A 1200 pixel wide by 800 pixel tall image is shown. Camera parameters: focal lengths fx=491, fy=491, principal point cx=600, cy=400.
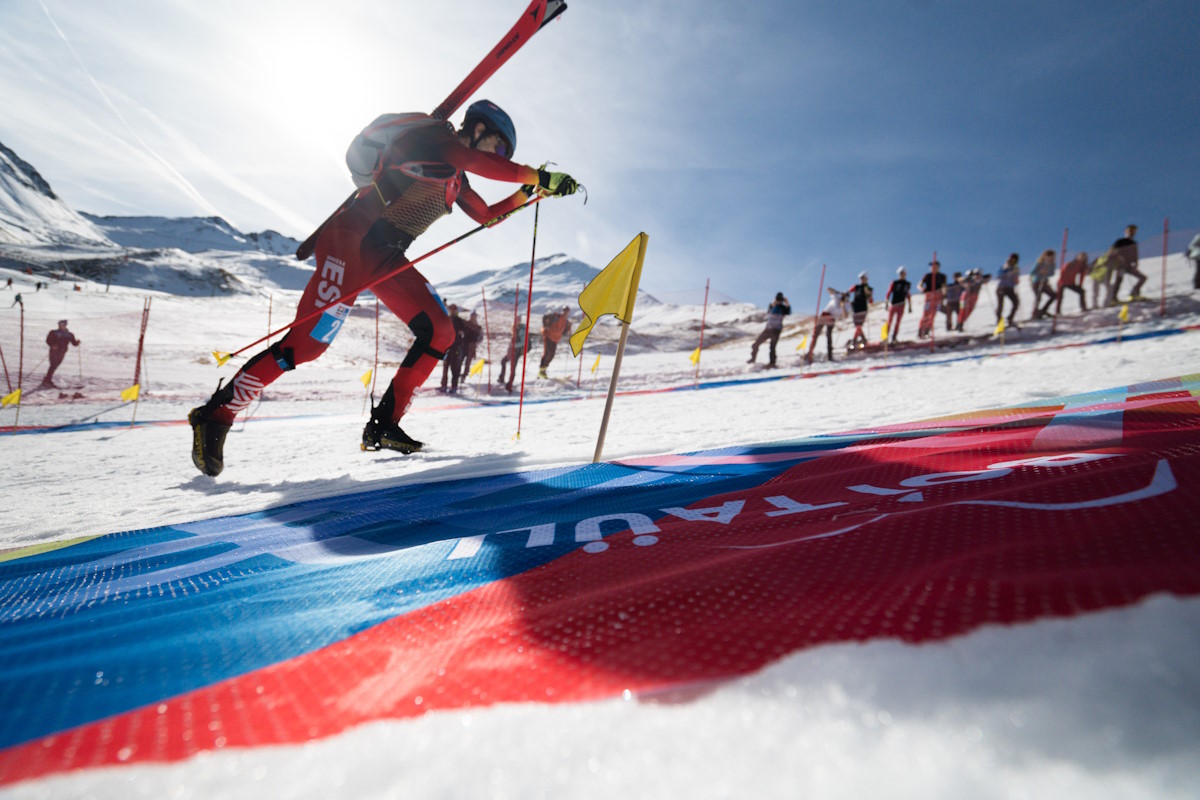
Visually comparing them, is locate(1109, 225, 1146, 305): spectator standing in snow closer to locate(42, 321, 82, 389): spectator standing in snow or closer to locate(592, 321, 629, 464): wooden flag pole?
locate(592, 321, 629, 464): wooden flag pole

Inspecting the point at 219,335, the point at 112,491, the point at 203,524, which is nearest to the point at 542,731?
the point at 203,524

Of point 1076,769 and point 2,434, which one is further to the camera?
point 2,434

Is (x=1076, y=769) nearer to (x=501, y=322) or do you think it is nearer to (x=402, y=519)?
(x=402, y=519)

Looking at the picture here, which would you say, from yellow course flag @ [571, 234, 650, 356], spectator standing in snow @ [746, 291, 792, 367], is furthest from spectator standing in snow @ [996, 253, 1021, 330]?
yellow course flag @ [571, 234, 650, 356]

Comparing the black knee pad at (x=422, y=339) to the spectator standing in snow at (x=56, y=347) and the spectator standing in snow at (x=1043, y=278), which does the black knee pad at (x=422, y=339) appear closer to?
the spectator standing in snow at (x=56, y=347)

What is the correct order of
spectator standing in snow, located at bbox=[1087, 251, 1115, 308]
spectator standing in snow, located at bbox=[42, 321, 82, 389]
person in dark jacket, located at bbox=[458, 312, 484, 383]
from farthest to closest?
person in dark jacket, located at bbox=[458, 312, 484, 383], spectator standing in snow, located at bbox=[1087, 251, 1115, 308], spectator standing in snow, located at bbox=[42, 321, 82, 389]

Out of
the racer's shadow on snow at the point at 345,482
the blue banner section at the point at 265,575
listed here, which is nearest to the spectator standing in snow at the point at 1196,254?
the blue banner section at the point at 265,575

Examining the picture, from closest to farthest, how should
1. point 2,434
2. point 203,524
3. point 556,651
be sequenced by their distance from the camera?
point 556,651
point 203,524
point 2,434

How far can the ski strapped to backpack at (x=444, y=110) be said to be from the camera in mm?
3127

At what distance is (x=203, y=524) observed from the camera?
220 centimetres

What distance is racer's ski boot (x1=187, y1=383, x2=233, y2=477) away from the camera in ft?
10.5

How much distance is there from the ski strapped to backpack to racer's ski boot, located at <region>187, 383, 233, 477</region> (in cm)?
116

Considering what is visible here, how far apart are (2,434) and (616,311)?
7.08 meters

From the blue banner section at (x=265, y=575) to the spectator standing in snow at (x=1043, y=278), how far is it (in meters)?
12.3
